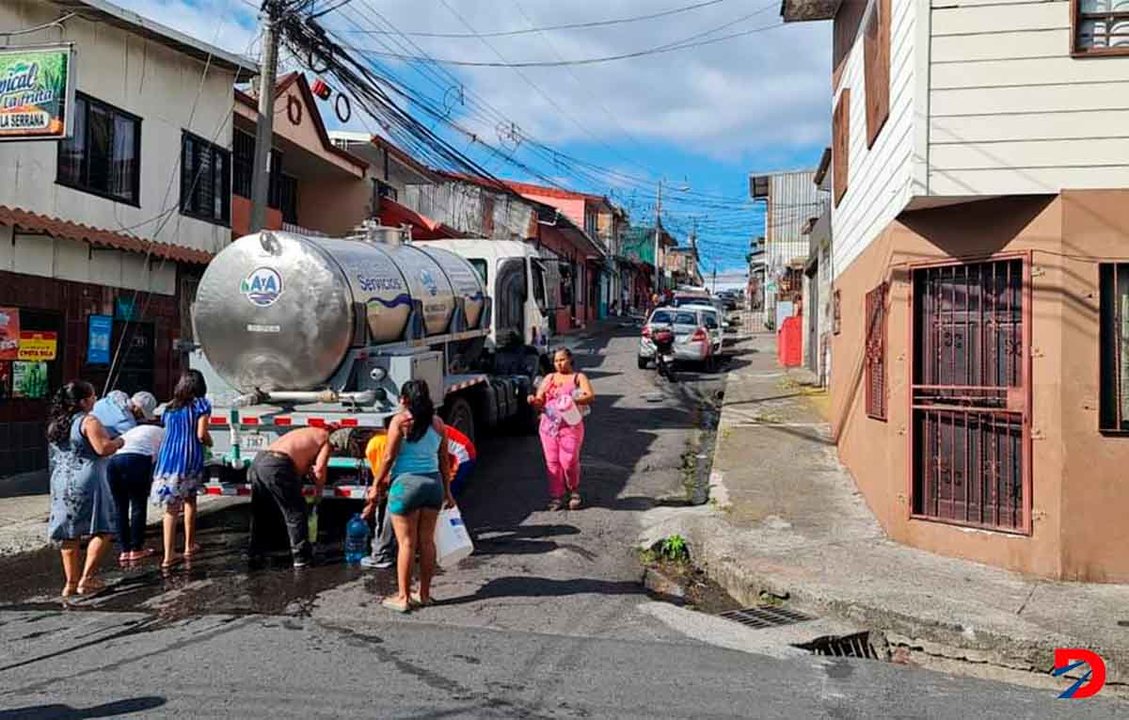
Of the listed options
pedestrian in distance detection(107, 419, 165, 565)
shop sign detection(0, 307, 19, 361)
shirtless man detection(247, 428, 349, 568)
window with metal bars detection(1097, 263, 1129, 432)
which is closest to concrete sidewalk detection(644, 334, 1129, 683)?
window with metal bars detection(1097, 263, 1129, 432)

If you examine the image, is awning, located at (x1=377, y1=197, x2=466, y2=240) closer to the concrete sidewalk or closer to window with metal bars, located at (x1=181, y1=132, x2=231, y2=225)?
window with metal bars, located at (x1=181, y1=132, x2=231, y2=225)

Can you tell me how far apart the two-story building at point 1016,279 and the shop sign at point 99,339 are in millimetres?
10093

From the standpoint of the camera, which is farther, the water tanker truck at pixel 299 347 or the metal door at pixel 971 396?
the water tanker truck at pixel 299 347

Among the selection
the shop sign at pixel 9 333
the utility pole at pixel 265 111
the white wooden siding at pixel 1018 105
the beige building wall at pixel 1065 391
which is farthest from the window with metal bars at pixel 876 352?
the shop sign at pixel 9 333

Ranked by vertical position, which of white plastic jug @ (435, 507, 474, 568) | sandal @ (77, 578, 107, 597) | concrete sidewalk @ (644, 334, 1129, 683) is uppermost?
white plastic jug @ (435, 507, 474, 568)

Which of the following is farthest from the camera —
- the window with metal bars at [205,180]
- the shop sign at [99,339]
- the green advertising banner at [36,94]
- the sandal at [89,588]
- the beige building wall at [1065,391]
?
the window with metal bars at [205,180]

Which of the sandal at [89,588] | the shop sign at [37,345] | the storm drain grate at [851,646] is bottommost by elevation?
the storm drain grate at [851,646]

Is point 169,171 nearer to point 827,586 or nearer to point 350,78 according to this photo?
point 350,78

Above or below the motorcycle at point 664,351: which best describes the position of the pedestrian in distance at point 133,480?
below

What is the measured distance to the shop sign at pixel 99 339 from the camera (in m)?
12.7

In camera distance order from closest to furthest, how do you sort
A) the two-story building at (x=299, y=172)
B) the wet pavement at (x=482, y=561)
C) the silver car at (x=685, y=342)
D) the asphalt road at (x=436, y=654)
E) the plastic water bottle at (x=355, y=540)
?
1. the asphalt road at (x=436, y=654)
2. the wet pavement at (x=482, y=561)
3. the plastic water bottle at (x=355, y=540)
4. the two-story building at (x=299, y=172)
5. the silver car at (x=685, y=342)

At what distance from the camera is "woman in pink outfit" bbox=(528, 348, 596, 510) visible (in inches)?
376
